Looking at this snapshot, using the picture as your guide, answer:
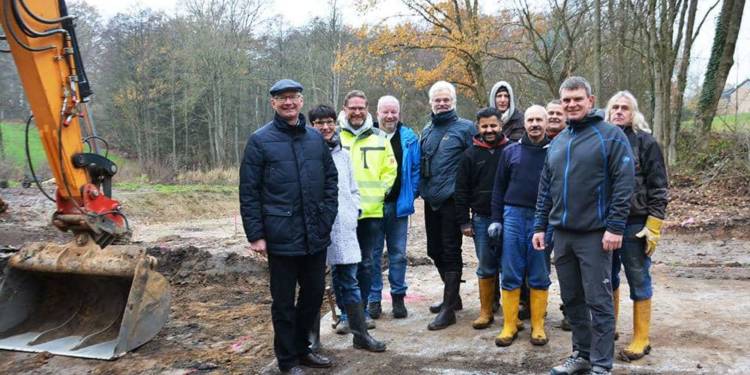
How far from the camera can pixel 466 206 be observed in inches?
186

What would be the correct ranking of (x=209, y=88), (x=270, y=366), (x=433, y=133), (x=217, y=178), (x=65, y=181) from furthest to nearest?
(x=209, y=88) → (x=217, y=178) → (x=433, y=133) → (x=65, y=181) → (x=270, y=366)

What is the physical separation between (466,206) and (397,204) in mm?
601

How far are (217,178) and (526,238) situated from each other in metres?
21.2

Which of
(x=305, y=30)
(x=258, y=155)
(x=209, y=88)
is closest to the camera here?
(x=258, y=155)

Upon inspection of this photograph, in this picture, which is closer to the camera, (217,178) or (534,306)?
(534,306)

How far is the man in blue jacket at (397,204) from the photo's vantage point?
4.98 meters

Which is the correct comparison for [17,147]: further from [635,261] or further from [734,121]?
[635,261]

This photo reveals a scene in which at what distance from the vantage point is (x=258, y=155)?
146 inches

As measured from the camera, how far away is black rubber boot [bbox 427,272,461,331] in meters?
4.79

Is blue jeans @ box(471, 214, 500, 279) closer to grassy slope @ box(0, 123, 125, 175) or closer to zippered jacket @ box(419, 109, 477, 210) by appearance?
zippered jacket @ box(419, 109, 477, 210)

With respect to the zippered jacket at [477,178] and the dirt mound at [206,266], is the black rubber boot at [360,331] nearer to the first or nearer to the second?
the zippered jacket at [477,178]

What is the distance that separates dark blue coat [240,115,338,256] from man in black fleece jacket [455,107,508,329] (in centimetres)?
139

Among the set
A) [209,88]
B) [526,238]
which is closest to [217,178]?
[209,88]

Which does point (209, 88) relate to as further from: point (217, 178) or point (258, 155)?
point (258, 155)
